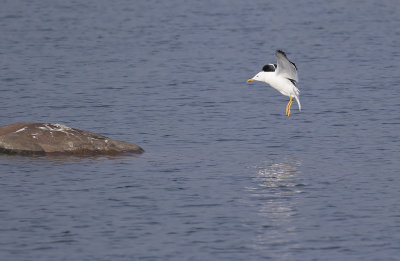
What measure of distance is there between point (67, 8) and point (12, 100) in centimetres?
3350

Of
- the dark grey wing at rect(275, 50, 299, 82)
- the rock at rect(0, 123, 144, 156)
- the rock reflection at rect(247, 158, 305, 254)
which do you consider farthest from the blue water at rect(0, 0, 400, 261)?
the dark grey wing at rect(275, 50, 299, 82)

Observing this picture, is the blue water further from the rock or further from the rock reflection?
the rock

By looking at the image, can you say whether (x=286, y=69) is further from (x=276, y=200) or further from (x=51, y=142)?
Result: (x=276, y=200)

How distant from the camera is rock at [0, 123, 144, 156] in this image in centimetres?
2311

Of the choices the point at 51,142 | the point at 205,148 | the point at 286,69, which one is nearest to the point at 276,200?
the point at 205,148

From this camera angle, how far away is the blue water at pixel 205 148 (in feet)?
55.8

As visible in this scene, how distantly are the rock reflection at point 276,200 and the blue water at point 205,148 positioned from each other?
0.04 m

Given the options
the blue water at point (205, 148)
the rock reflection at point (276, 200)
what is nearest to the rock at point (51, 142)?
the blue water at point (205, 148)

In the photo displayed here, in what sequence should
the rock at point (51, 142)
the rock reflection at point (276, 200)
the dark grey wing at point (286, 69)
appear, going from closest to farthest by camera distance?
1. the rock reflection at point (276, 200)
2. the rock at point (51, 142)
3. the dark grey wing at point (286, 69)

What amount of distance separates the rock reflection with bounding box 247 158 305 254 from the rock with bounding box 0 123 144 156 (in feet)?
12.9

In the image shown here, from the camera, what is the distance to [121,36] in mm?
51062

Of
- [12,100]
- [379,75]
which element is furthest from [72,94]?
[379,75]

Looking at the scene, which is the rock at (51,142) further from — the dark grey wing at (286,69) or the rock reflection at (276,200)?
the dark grey wing at (286,69)

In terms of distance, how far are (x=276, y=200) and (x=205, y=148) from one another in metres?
5.56
